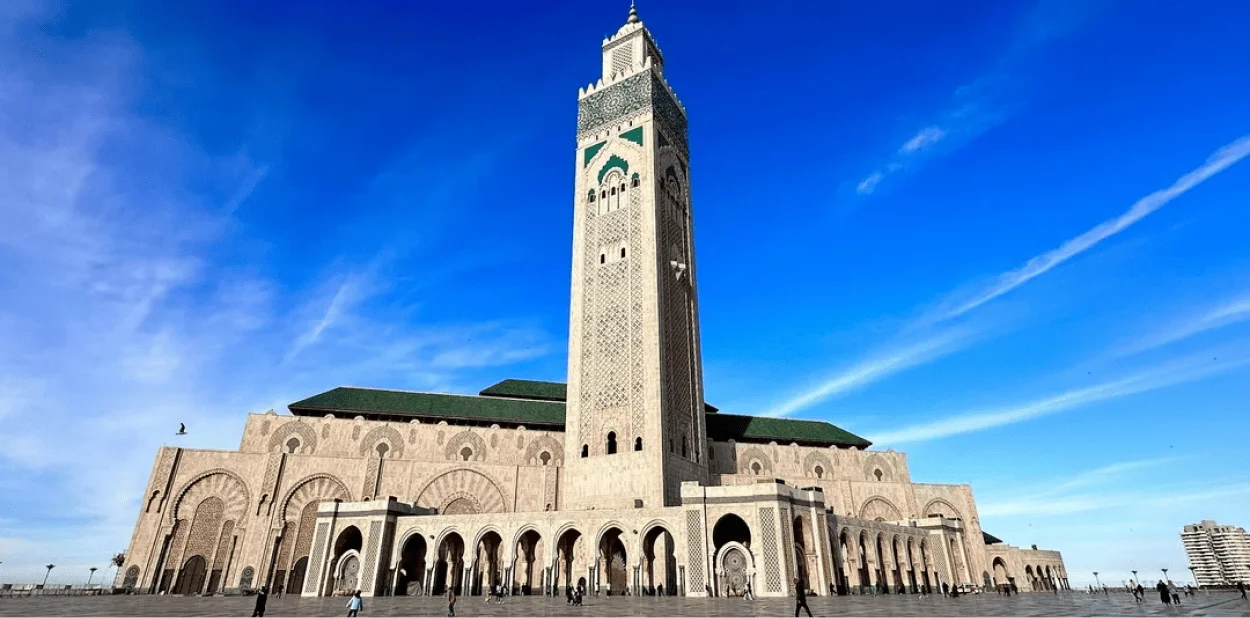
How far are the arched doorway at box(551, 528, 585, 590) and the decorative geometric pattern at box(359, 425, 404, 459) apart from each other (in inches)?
452

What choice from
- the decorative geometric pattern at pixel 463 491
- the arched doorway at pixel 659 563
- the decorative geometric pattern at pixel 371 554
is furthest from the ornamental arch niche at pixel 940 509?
the decorative geometric pattern at pixel 371 554

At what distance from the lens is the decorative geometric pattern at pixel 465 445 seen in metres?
34.1

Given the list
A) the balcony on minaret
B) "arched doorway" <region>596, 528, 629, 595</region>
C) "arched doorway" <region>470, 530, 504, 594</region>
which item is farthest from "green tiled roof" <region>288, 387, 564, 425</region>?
the balcony on minaret

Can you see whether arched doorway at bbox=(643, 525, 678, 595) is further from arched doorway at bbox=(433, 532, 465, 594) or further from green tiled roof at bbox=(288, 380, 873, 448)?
green tiled roof at bbox=(288, 380, 873, 448)

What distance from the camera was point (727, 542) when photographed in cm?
2378

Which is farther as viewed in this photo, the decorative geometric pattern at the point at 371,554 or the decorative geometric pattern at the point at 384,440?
the decorative geometric pattern at the point at 384,440

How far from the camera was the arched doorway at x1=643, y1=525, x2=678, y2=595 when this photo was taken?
24.1 metres

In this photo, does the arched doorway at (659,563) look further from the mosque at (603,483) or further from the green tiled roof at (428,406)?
the green tiled roof at (428,406)

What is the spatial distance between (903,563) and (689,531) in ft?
38.6

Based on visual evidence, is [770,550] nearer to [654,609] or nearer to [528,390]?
[654,609]

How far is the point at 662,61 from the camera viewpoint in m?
39.9

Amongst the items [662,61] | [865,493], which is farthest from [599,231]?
[865,493]

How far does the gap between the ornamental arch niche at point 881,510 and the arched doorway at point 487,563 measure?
20116mm

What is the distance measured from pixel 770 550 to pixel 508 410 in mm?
18680
